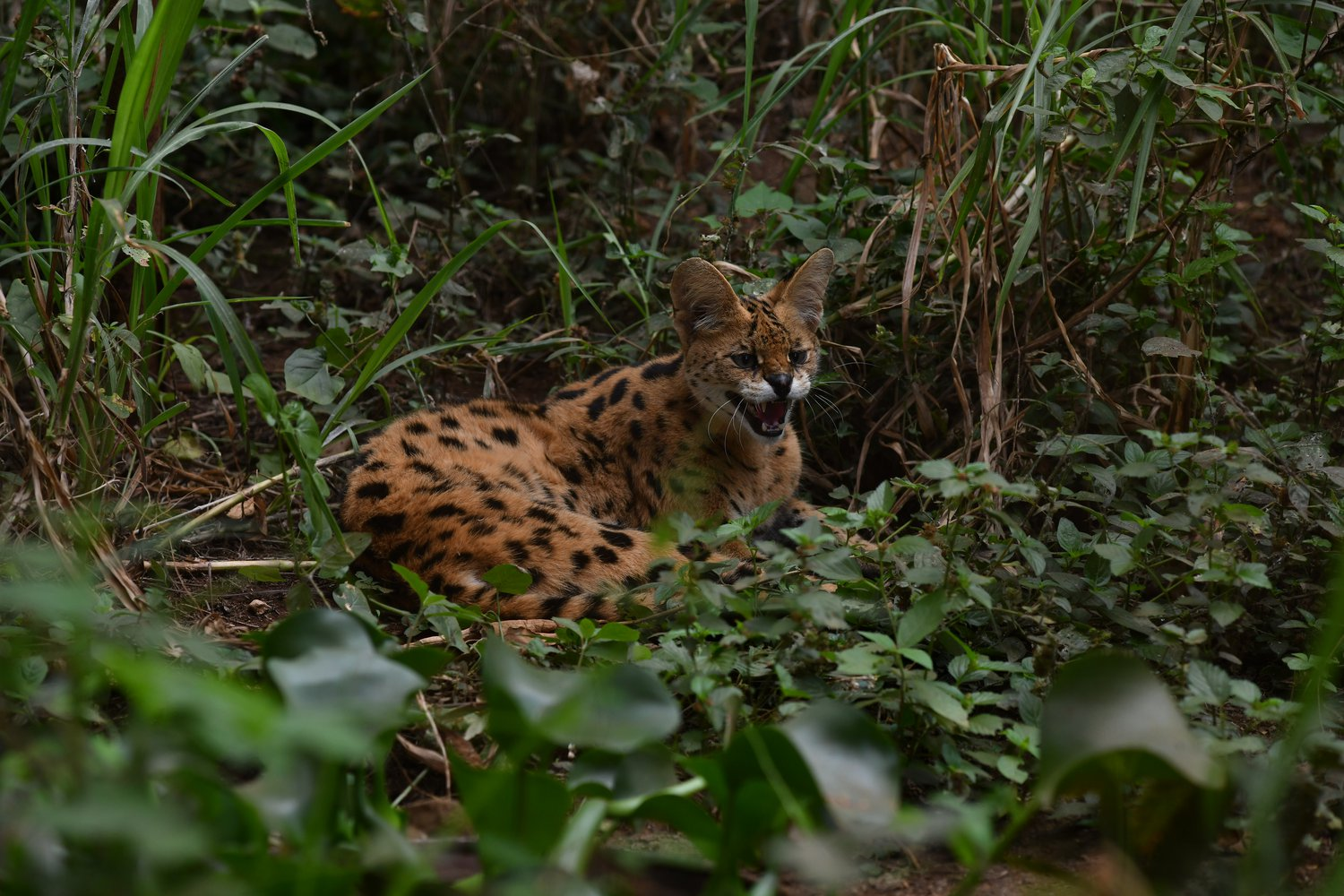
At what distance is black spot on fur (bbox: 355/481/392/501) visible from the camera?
391 centimetres

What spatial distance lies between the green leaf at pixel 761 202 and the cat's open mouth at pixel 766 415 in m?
0.74

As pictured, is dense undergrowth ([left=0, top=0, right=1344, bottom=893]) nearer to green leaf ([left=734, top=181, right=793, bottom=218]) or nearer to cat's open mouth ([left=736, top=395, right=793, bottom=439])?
green leaf ([left=734, top=181, right=793, bottom=218])

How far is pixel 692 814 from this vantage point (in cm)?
219

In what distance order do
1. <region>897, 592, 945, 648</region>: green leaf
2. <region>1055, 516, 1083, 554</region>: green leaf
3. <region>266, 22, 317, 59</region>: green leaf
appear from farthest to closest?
<region>266, 22, 317, 59</region>: green leaf → <region>1055, 516, 1083, 554</region>: green leaf → <region>897, 592, 945, 648</region>: green leaf

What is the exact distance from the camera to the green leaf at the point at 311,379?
389cm

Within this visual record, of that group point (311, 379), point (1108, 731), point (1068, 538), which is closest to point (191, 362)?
point (311, 379)

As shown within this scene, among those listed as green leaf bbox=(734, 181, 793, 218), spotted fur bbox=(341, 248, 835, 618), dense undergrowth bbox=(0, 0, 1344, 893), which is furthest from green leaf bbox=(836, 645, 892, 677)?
green leaf bbox=(734, 181, 793, 218)

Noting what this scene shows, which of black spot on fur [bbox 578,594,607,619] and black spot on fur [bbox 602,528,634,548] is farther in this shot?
black spot on fur [bbox 602,528,634,548]

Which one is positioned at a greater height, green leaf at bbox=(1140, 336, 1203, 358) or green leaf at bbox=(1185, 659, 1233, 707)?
green leaf at bbox=(1140, 336, 1203, 358)

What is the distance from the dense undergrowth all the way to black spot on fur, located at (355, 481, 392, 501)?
192mm

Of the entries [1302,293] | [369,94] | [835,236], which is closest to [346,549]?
[835,236]

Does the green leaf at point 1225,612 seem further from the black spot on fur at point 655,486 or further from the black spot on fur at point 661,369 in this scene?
the black spot on fur at point 661,369

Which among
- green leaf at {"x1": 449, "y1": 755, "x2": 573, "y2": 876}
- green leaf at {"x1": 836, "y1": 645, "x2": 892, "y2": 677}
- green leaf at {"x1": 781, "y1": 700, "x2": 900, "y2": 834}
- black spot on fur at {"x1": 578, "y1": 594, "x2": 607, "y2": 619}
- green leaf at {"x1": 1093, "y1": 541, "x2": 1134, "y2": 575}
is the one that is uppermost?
green leaf at {"x1": 781, "y1": 700, "x2": 900, "y2": 834}

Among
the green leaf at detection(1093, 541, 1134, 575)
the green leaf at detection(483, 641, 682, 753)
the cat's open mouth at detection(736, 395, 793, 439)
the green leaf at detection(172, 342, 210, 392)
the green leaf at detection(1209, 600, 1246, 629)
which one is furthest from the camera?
the cat's open mouth at detection(736, 395, 793, 439)
